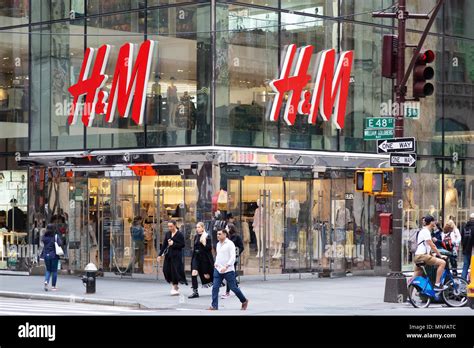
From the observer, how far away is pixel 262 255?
1241 inches

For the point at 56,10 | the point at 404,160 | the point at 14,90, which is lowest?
the point at 404,160

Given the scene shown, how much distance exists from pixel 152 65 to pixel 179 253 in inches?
288

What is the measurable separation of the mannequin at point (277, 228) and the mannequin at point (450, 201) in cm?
792

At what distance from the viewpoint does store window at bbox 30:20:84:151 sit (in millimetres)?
33781

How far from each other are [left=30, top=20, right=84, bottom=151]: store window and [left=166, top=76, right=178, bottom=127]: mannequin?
3.77 meters

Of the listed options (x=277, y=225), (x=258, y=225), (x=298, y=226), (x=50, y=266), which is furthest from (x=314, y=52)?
(x=50, y=266)

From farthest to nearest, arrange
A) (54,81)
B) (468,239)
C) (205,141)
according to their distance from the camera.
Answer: (54,81) < (205,141) < (468,239)

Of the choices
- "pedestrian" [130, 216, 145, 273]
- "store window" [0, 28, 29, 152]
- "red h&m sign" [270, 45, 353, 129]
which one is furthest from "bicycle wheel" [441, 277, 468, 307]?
"store window" [0, 28, 29, 152]

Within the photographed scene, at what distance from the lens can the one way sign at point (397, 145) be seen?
949 inches

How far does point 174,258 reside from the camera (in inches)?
1048

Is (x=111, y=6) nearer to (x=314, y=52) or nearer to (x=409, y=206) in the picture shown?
(x=314, y=52)

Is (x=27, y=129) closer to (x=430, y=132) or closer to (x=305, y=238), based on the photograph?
(x=305, y=238)

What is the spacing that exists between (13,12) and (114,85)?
5.48 m

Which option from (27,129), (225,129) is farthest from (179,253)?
(27,129)
